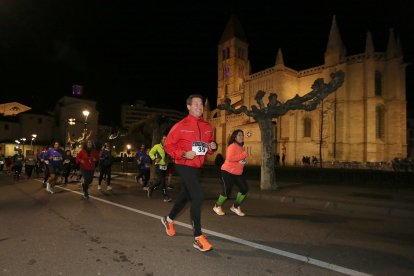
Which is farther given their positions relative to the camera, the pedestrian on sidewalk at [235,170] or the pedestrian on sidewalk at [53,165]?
the pedestrian on sidewalk at [53,165]

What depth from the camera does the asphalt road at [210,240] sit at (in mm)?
3744

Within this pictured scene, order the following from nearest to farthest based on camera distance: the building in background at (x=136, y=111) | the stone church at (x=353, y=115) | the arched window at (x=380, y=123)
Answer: the stone church at (x=353, y=115), the arched window at (x=380, y=123), the building in background at (x=136, y=111)

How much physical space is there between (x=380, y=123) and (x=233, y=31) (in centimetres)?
3870

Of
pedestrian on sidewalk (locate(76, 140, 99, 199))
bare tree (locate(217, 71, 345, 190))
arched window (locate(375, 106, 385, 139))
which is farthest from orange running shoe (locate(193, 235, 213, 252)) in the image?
arched window (locate(375, 106, 385, 139))

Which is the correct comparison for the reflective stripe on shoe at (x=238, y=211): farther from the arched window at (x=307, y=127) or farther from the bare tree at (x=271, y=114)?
the arched window at (x=307, y=127)

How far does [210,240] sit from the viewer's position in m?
4.95

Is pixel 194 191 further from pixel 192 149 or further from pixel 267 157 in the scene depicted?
pixel 267 157

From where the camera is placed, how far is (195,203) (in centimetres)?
452

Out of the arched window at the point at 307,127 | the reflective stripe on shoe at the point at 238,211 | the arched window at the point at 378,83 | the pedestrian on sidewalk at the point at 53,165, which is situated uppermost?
the arched window at the point at 378,83

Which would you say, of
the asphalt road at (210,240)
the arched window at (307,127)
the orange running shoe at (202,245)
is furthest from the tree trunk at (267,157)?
the arched window at (307,127)

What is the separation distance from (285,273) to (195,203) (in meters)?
1.49

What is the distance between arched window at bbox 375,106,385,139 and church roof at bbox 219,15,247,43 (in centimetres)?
3611

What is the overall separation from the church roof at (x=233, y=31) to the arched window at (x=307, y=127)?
29467 millimetres

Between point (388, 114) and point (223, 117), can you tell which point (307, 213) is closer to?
point (388, 114)
